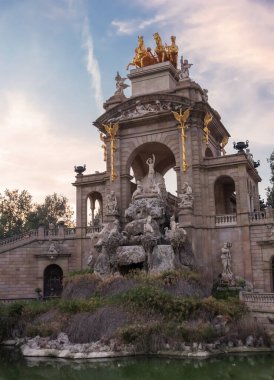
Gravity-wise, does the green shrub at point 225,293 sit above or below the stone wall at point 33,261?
below

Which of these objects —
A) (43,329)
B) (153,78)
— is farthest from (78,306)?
(153,78)

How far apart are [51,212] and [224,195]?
24.8 metres

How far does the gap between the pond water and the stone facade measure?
8678 millimetres

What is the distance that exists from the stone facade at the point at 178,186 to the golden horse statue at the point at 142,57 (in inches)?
40.5

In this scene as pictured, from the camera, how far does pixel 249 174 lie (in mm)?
32531

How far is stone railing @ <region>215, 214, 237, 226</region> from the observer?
29.9m

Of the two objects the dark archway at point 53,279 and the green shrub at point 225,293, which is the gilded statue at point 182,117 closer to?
the green shrub at point 225,293

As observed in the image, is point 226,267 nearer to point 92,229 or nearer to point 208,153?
point 208,153

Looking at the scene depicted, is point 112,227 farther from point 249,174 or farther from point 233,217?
point 249,174

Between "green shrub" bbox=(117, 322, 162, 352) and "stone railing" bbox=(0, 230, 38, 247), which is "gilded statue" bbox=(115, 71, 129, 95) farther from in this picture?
"green shrub" bbox=(117, 322, 162, 352)

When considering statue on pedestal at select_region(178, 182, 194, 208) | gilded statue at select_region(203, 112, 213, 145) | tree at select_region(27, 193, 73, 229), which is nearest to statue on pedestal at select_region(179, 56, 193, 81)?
gilded statue at select_region(203, 112, 213, 145)

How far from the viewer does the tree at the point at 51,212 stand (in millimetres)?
51750

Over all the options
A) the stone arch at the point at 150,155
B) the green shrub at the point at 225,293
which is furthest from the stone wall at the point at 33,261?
the green shrub at the point at 225,293

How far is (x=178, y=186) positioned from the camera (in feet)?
103
